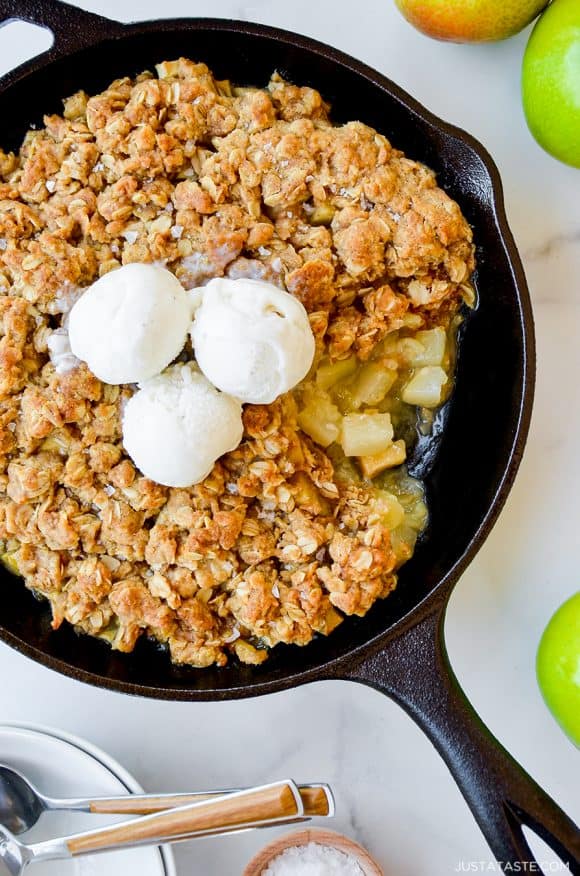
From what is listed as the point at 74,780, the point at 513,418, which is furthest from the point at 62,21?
the point at 74,780

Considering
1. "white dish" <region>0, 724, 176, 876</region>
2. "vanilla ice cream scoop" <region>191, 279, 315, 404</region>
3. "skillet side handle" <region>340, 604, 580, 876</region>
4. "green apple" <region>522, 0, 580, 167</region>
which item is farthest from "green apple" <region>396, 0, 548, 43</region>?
"white dish" <region>0, 724, 176, 876</region>

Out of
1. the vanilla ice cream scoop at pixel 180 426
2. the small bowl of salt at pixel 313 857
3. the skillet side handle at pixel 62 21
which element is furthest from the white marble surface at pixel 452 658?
the vanilla ice cream scoop at pixel 180 426

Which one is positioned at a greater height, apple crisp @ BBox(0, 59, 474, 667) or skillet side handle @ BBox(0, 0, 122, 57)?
skillet side handle @ BBox(0, 0, 122, 57)

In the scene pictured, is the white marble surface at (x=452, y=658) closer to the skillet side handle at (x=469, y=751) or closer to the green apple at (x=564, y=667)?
the green apple at (x=564, y=667)

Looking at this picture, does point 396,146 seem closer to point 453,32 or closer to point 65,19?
point 453,32

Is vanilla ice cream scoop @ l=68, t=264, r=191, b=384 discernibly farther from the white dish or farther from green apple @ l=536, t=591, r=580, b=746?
green apple @ l=536, t=591, r=580, b=746

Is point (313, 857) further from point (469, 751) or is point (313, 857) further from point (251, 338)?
point (251, 338)

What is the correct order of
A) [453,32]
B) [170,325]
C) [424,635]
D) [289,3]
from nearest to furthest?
[170,325], [424,635], [453,32], [289,3]

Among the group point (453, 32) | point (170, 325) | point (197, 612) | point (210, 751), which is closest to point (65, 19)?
point (170, 325)
